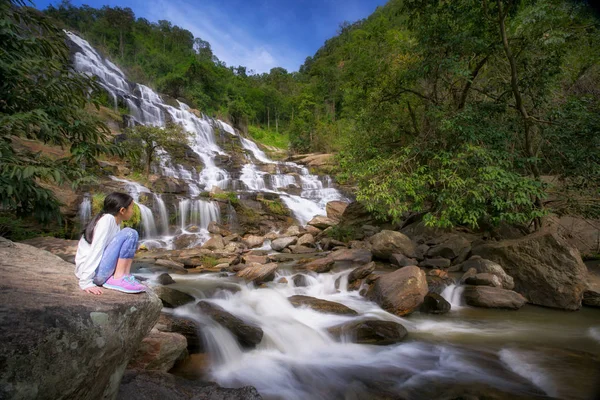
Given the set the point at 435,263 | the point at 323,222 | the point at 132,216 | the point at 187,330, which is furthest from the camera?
the point at 323,222

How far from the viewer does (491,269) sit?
24.3ft

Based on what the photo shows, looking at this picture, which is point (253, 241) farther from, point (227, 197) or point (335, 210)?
point (335, 210)

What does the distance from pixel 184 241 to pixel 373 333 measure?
10723 millimetres

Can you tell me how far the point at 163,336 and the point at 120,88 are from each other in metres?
32.3

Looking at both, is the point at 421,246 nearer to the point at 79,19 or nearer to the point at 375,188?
the point at 375,188

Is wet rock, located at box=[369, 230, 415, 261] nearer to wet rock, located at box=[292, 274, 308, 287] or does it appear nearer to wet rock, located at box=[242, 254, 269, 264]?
wet rock, located at box=[292, 274, 308, 287]

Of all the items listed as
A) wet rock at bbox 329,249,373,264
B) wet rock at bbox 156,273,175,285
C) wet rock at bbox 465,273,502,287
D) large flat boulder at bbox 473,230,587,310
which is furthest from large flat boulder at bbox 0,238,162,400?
large flat boulder at bbox 473,230,587,310

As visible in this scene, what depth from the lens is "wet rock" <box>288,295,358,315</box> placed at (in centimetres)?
626

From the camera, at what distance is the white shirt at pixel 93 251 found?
2570mm

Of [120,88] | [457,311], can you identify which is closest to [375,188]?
[457,311]

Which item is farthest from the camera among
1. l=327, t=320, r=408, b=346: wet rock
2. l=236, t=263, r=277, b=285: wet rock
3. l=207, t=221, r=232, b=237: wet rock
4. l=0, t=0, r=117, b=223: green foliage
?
l=207, t=221, r=232, b=237: wet rock

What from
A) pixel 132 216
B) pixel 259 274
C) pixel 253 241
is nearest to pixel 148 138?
pixel 132 216

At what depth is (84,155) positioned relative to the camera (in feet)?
14.1

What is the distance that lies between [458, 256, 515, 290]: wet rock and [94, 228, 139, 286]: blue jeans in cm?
793
